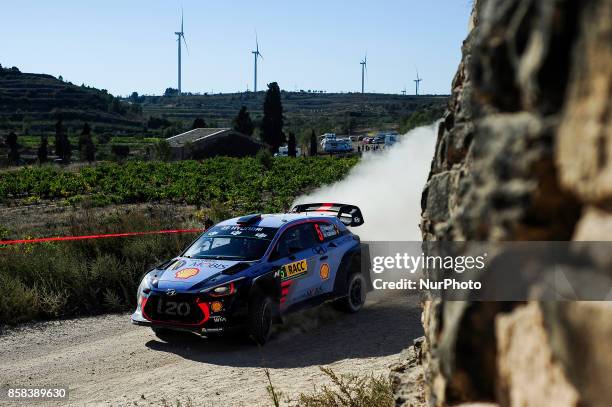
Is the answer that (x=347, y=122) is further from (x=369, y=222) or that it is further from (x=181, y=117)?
(x=369, y=222)

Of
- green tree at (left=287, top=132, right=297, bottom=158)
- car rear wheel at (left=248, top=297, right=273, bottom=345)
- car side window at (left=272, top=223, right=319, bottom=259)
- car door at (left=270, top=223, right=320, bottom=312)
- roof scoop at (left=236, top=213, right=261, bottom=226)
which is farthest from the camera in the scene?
green tree at (left=287, top=132, right=297, bottom=158)

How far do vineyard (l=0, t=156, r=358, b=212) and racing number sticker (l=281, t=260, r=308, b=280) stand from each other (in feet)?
52.6

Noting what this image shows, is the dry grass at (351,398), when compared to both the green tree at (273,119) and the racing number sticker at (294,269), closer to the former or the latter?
the racing number sticker at (294,269)

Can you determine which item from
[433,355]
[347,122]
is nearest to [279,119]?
[347,122]

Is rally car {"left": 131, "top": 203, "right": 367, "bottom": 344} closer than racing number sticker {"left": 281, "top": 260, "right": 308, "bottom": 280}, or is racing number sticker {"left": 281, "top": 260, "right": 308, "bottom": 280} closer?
rally car {"left": 131, "top": 203, "right": 367, "bottom": 344}

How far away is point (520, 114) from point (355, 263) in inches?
408

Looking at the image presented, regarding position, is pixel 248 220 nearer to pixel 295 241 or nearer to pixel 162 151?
pixel 295 241

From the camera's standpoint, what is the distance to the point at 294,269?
1142 cm

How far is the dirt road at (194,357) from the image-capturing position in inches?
346

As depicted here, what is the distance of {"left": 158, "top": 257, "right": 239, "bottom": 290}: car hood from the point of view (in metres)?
10.5

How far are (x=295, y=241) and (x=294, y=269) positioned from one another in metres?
0.57
